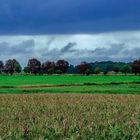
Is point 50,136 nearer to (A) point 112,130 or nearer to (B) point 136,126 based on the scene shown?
(A) point 112,130

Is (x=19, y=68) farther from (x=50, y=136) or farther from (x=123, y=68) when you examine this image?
(x=50, y=136)

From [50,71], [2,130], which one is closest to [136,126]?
[2,130]

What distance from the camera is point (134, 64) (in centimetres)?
16625

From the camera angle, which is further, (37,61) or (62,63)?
(37,61)

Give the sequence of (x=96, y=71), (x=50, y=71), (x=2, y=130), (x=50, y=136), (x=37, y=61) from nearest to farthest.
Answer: (x=50, y=136) < (x=2, y=130) < (x=96, y=71) < (x=50, y=71) < (x=37, y=61)

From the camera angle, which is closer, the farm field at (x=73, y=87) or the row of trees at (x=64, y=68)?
the farm field at (x=73, y=87)

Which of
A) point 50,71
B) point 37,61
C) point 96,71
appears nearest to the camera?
point 96,71

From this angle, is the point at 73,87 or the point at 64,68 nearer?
the point at 73,87

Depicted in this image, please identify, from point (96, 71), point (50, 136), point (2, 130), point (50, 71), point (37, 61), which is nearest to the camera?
point (50, 136)

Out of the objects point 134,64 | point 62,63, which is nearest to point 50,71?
point 62,63

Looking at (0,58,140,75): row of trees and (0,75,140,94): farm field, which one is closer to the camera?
(0,75,140,94): farm field

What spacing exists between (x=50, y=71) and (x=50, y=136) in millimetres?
165883

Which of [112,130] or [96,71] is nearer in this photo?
[112,130]

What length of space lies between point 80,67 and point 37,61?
26.4 m
